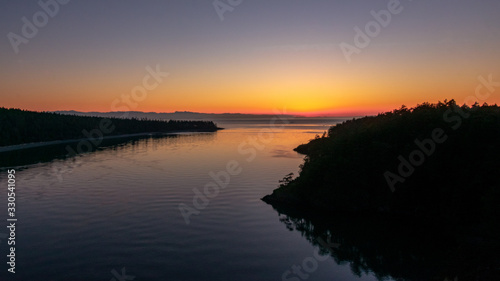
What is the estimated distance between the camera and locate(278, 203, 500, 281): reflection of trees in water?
15227 millimetres

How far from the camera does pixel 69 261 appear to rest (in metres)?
16.2

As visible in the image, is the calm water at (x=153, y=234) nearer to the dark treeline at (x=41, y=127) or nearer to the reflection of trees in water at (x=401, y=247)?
the reflection of trees in water at (x=401, y=247)

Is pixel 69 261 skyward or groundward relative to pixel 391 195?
groundward

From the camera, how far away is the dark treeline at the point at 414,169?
69.9 feet

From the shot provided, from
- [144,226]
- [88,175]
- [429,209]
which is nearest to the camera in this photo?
[144,226]

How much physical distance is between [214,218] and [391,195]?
12676 mm

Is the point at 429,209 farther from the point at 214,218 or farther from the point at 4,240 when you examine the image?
the point at 4,240

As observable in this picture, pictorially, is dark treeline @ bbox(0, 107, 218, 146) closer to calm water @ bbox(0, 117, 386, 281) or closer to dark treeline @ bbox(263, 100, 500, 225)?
calm water @ bbox(0, 117, 386, 281)

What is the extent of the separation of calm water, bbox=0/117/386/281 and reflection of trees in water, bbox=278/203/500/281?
3.11 feet

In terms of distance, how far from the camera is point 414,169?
23.9 metres

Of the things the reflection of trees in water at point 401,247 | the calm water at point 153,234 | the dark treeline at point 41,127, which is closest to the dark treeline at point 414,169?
the reflection of trees in water at point 401,247

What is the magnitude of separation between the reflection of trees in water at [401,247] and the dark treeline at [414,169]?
162 centimetres

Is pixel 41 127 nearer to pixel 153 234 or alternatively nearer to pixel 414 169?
pixel 153 234

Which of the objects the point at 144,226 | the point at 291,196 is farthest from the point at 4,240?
the point at 291,196
